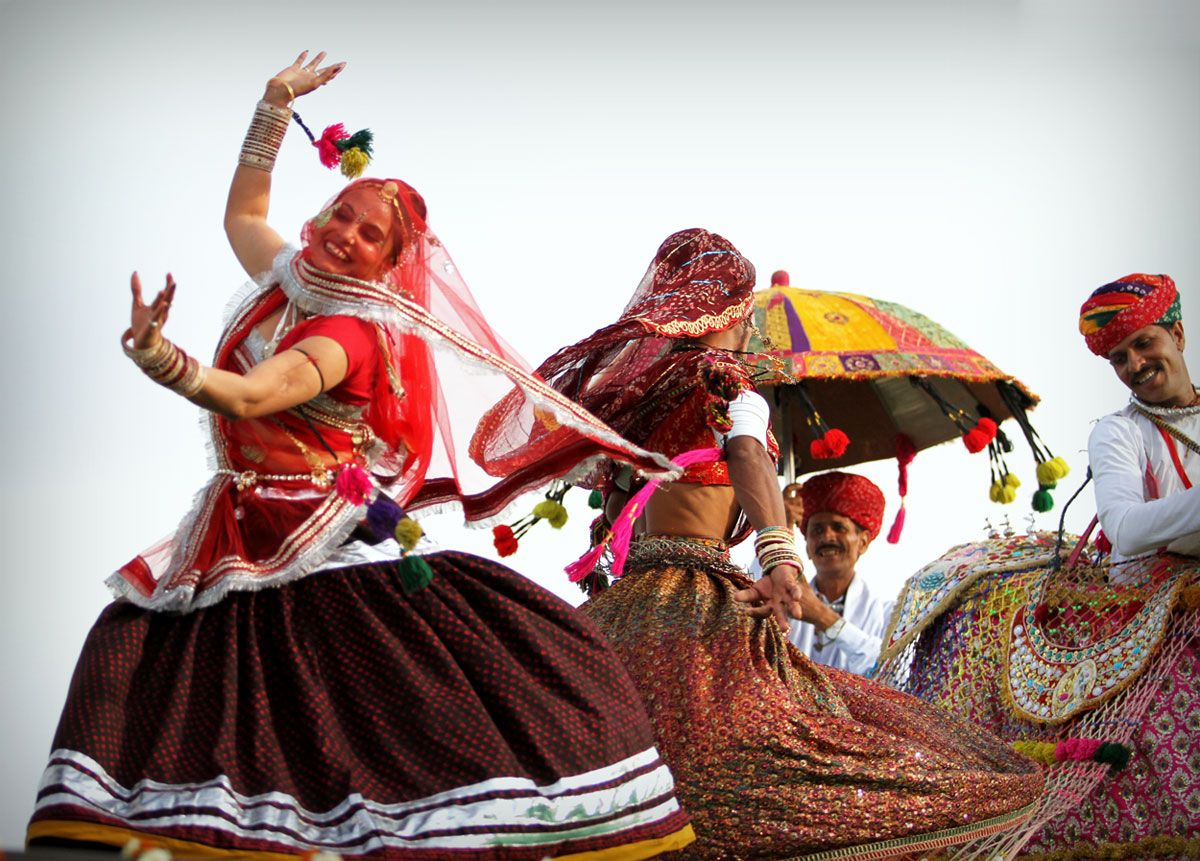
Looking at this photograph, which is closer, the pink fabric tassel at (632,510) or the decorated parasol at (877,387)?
the pink fabric tassel at (632,510)

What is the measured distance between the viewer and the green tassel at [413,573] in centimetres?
338

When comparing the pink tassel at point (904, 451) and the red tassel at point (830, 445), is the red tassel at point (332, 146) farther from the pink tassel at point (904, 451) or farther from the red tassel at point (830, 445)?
the pink tassel at point (904, 451)

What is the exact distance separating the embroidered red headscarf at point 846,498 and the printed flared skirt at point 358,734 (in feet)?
12.6

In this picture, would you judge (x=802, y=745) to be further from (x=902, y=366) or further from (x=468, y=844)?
(x=902, y=366)

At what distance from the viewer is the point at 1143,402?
18.1 feet

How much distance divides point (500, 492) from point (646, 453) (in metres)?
0.41

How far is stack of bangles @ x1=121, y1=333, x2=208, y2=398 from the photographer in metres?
3.03

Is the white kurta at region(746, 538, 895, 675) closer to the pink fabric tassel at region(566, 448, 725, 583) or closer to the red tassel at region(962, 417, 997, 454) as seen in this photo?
the red tassel at region(962, 417, 997, 454)

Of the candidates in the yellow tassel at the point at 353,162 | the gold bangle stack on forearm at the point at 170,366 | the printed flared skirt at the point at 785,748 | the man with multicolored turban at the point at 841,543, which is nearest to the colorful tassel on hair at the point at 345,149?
the yellow tassel at the point at 353,162

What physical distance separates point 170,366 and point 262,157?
3.63 ft

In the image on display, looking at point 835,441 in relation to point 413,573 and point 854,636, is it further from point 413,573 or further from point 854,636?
point 413,573

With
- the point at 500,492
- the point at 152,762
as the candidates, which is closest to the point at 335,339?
the point at 500,492

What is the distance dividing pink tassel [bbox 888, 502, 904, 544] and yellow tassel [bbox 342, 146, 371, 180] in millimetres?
3364

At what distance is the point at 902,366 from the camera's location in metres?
6.20
